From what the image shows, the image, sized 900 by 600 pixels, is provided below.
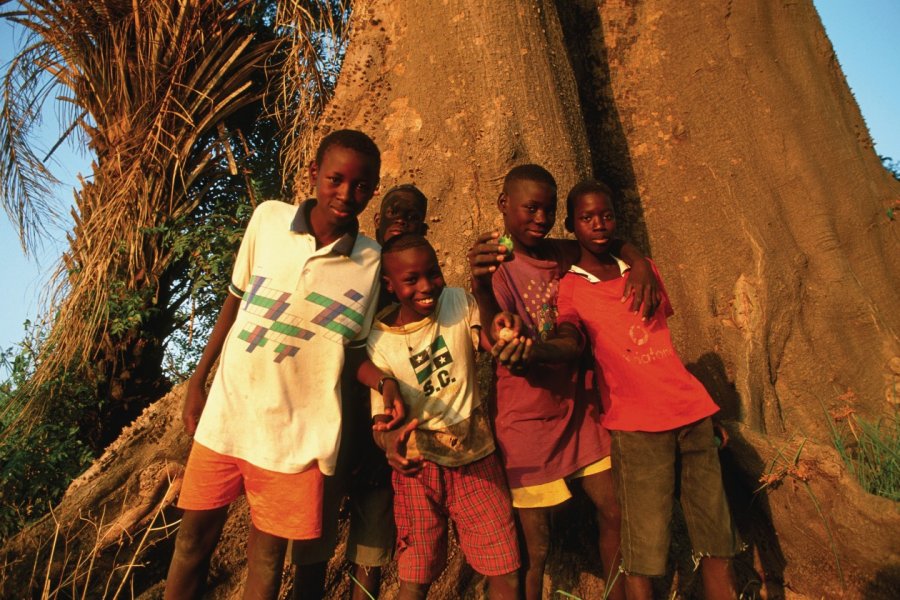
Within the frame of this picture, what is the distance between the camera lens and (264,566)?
7.50 ft

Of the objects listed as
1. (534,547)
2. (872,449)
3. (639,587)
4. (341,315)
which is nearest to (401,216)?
(341,315)

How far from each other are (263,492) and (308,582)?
0.61 metres

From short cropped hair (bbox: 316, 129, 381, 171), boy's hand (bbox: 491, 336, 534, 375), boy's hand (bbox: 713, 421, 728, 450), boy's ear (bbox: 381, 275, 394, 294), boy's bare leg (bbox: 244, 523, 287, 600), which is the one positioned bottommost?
boy's bare leg (bbox: 244, 523, 287, 600)

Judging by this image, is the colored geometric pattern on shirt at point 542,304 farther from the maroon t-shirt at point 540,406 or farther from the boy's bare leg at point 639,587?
the boy's bare leg at point 639,587

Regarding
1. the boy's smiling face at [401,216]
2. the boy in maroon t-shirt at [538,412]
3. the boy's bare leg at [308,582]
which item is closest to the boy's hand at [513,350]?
the boy in maroon t-shirt at [538,412]

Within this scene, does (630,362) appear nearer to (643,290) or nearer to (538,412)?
(643,290)

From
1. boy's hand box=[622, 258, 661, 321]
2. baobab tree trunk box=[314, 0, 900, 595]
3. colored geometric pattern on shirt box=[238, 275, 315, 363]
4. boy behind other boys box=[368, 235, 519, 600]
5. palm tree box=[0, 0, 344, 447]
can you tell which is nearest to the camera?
colored geometric pattern on shirt box=[238, 275, 315, 363]

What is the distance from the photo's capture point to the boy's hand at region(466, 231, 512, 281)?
2.19 meters

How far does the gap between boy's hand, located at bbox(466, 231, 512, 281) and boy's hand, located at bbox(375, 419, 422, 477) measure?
0.57m

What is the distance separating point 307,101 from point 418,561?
3.82 metres

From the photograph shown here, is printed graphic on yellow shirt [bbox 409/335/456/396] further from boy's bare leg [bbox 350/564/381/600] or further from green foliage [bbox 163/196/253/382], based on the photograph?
green foliage [bbox 163/196/253/382]

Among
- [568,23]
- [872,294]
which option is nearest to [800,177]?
[872,294]

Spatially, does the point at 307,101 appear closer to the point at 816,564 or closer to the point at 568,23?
the point at 568,23

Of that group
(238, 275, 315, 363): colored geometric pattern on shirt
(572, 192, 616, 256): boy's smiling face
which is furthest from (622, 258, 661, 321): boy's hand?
(238, 275, 315, 363): colored geometric pattern on shirt
